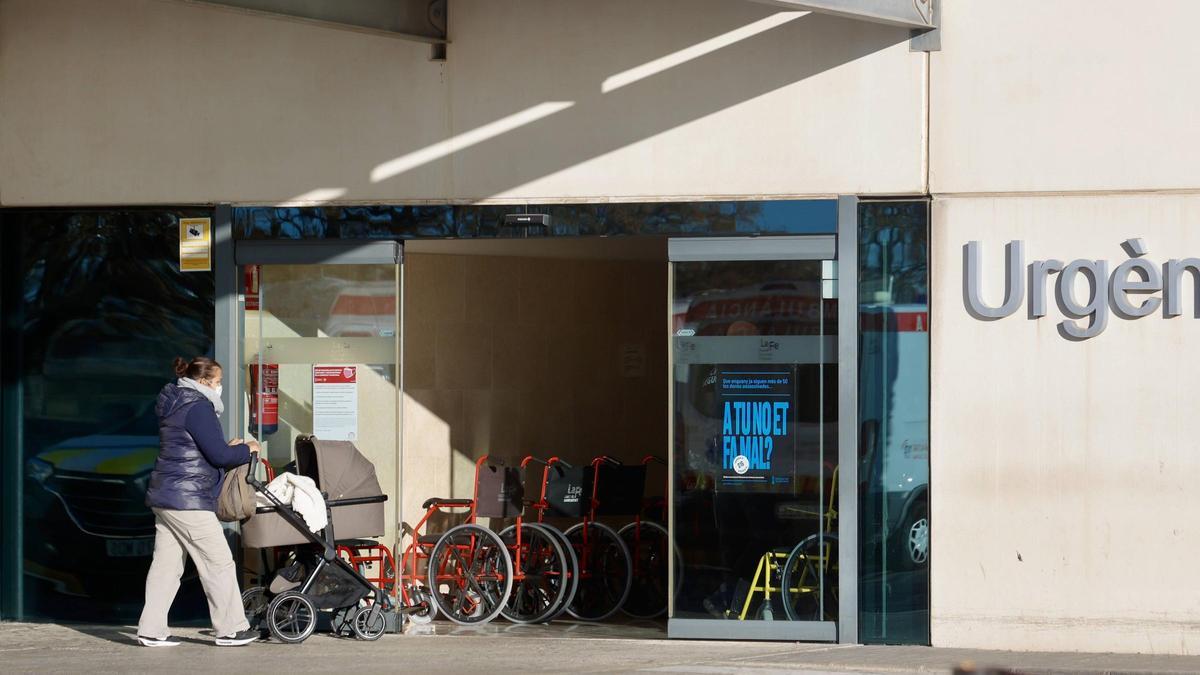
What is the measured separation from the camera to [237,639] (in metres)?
9.12

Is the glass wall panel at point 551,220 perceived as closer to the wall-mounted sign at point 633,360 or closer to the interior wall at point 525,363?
the interior wall at point 525,363

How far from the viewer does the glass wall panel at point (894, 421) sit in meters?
9.20

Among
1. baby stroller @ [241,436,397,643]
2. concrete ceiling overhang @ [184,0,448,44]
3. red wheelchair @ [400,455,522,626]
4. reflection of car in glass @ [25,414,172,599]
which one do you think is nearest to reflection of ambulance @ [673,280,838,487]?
red wheelchair @ [400,455,522,626]

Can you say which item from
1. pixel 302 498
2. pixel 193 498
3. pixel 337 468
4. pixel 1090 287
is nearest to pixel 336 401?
pixel 337 468

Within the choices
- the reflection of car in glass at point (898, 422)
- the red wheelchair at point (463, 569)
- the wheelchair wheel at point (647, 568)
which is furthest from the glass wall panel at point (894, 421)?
the red wheelchair at point (463, 569)

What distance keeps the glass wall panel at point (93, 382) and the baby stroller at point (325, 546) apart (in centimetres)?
108

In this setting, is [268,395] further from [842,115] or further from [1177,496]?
[1177,496]

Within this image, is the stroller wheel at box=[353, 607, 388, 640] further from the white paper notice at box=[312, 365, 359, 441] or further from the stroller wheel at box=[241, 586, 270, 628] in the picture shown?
the white paper notice at box=[312, 365, 359, 441]

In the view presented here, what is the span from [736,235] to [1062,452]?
7.70 feet

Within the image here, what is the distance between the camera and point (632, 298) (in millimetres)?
12953

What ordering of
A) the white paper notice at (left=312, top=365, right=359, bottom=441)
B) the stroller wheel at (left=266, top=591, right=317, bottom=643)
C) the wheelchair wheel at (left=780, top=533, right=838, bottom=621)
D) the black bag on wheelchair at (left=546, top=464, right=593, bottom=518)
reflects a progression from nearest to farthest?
the stroller wheel at (left=266, top=591, right=317, bottom=643)
the wheelchair wheel at (left=780, top=533, right=838, bottom=621)
the white paper notice at (left=312, top=365, right=359, bottom=441)
the black bag on wheelchair at (left=546, top=464, right=593, bottom=518)

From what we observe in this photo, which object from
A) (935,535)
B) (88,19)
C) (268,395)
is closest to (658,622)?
(935,535)

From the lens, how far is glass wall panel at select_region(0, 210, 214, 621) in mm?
10078

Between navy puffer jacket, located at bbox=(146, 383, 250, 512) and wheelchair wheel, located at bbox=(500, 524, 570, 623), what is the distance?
7.99ft
